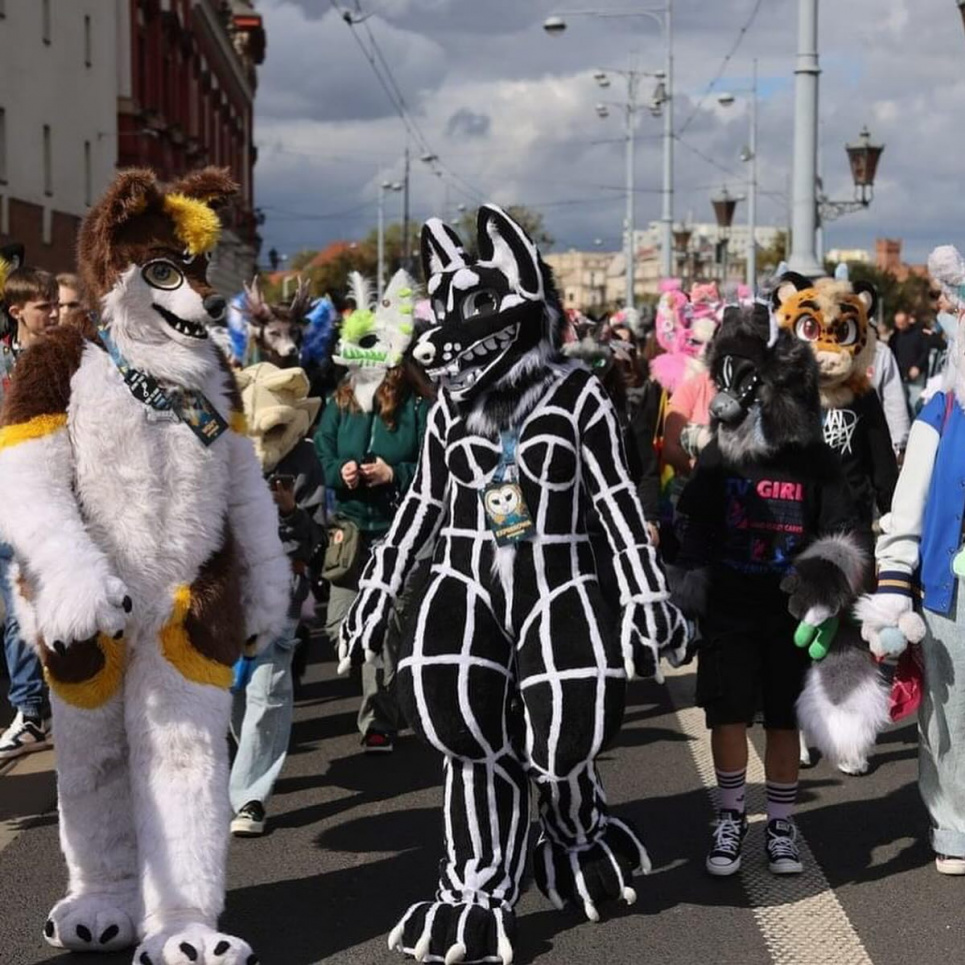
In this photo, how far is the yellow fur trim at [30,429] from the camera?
4527mm

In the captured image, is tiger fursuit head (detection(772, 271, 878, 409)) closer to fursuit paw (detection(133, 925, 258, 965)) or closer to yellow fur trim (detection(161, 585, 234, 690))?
yellow fur trim (detection(161, 585, 234, 690))

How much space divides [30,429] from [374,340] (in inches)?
145

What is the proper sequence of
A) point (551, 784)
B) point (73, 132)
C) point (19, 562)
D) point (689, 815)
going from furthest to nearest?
point (73, 132)
point (689, 815)
point (551, 784)
point (19, 562)

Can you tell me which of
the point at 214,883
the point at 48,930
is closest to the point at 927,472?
the point at 214,883

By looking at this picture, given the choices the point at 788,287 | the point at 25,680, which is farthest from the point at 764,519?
the point at 25,680

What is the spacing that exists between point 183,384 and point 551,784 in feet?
5.13

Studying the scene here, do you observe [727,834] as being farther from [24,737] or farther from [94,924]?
[24,737]

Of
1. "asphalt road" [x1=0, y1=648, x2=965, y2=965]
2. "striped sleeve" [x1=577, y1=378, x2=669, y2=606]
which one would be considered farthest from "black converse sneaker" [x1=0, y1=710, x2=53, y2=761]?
"striped sleeve" [x1=577, y1=378, x2=669, y2=606]

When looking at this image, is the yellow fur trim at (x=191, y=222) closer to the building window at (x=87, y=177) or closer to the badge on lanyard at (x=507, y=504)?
the badge on lanyard at (x=507, y=504)

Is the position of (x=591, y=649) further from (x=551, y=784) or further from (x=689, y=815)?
(x=689, y=815)

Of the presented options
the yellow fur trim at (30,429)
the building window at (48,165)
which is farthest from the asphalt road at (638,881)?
the building window at (48,165)

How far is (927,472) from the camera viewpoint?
5.43 metres

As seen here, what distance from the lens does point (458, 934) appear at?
4609 millimetres

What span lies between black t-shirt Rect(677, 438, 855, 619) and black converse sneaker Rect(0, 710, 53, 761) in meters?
3.28
